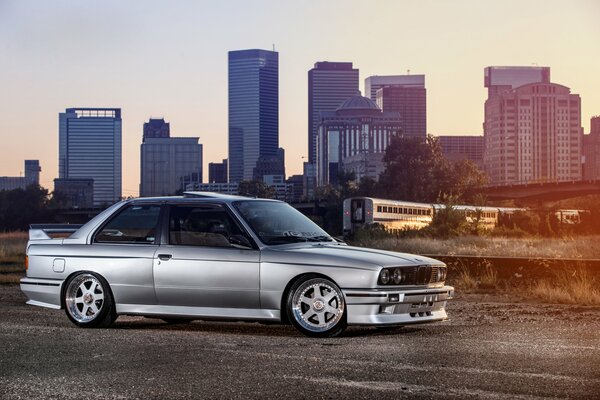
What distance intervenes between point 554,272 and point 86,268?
916 centimetres

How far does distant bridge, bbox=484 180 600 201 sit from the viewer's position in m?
150

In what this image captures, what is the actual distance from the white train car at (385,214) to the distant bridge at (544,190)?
284ft

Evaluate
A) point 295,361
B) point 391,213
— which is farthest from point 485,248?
point 295,361

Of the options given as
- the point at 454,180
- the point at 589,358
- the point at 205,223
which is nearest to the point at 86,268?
the point at 205,223

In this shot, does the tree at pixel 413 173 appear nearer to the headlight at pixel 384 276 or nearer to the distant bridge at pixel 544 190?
the distant bridge at pixel 544 190

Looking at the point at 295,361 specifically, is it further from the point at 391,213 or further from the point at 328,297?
the point at 391,213

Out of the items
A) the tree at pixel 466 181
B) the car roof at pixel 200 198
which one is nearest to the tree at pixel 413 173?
the tree at pixel 466 181

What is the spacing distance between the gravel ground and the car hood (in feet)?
2.47

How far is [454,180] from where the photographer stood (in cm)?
14388

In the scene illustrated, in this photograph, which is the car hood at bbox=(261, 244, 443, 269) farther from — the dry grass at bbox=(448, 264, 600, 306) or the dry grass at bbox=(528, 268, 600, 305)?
the dry grass at bbox=(448, 264, 600, 306)

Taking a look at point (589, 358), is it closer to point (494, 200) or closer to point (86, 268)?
point (86, 268)

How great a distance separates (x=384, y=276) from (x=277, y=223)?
157 centimetres

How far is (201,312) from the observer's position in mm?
10891

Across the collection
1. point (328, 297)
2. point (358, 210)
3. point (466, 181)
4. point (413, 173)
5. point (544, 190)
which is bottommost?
point (328, 297)
